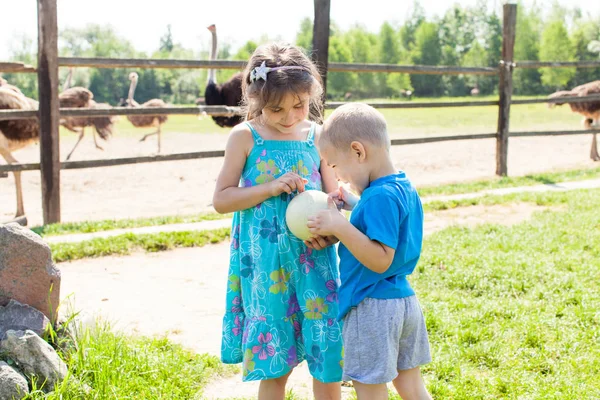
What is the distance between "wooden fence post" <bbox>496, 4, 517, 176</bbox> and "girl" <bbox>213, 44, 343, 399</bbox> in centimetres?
799

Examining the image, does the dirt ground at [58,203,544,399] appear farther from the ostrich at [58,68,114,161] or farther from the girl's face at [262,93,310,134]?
the ostrich at [58,68,114,161]

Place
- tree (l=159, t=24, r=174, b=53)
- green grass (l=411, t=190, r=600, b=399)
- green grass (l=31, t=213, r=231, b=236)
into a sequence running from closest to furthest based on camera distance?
1. green grass (l=411, t=190, r=600, b=399)
2. green grass (l=31, t=213, r=231, b=236)
3. tree (l=159, t=24, r=174, b=53)

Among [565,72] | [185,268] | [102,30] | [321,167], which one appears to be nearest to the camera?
[321,167]

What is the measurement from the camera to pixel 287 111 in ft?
8.21

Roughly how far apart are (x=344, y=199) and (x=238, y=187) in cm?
37

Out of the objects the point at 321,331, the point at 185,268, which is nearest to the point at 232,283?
the point at 321,331

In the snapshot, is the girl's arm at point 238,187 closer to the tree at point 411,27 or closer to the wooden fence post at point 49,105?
the wooden fence post at point 49,105

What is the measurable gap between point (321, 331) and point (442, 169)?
31.3 feet

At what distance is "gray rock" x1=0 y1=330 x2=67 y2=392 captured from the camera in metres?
2.70

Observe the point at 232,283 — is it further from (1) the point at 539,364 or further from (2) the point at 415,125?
(2) the point at 415,125

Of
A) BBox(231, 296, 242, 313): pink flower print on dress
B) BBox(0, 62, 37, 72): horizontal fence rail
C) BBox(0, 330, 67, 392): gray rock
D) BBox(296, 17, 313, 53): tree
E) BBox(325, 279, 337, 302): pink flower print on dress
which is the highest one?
BBox(296, 17, 313, 53): tree

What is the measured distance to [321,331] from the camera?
2.49m

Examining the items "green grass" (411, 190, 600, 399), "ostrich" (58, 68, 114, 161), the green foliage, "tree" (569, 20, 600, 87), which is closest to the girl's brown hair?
"green grass" (411, 190, 600, 399)

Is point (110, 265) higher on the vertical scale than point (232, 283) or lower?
lower
